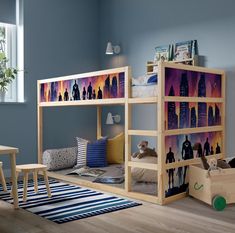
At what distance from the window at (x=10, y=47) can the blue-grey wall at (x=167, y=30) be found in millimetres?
1228

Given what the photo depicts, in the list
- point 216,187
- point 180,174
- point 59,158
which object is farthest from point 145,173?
point 59,158

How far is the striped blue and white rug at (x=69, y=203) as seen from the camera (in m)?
2.69

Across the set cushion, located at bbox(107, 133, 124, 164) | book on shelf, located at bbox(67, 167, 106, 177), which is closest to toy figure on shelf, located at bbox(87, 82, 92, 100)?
book on shelf, located at bbox(67, 167, 106, 177)

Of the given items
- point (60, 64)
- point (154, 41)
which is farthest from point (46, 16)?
point (154, 41)

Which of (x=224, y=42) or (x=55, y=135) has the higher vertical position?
(x=224, y=42)

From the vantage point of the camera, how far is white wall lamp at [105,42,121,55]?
4.87 m

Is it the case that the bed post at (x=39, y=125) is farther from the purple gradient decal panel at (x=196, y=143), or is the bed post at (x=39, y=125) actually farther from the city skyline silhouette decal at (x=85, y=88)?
the purple gradient decal panel at (x=196, y=143)

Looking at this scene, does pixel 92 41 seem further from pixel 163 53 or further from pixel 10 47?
pixel 163 53

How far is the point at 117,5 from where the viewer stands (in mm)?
4992

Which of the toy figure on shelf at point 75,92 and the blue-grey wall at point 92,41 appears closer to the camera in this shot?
the toy figure on shelf at point 75,92

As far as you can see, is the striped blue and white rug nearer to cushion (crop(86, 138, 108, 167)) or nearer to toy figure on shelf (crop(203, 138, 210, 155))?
cushion (crop(86, 138, 108, 167))

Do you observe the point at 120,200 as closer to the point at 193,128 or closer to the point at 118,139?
the point at 193,128

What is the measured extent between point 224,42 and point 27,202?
8.03 feet

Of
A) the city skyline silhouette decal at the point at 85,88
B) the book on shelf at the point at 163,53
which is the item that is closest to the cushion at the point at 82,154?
the city skyline silhouette decal at the point at 85,88
